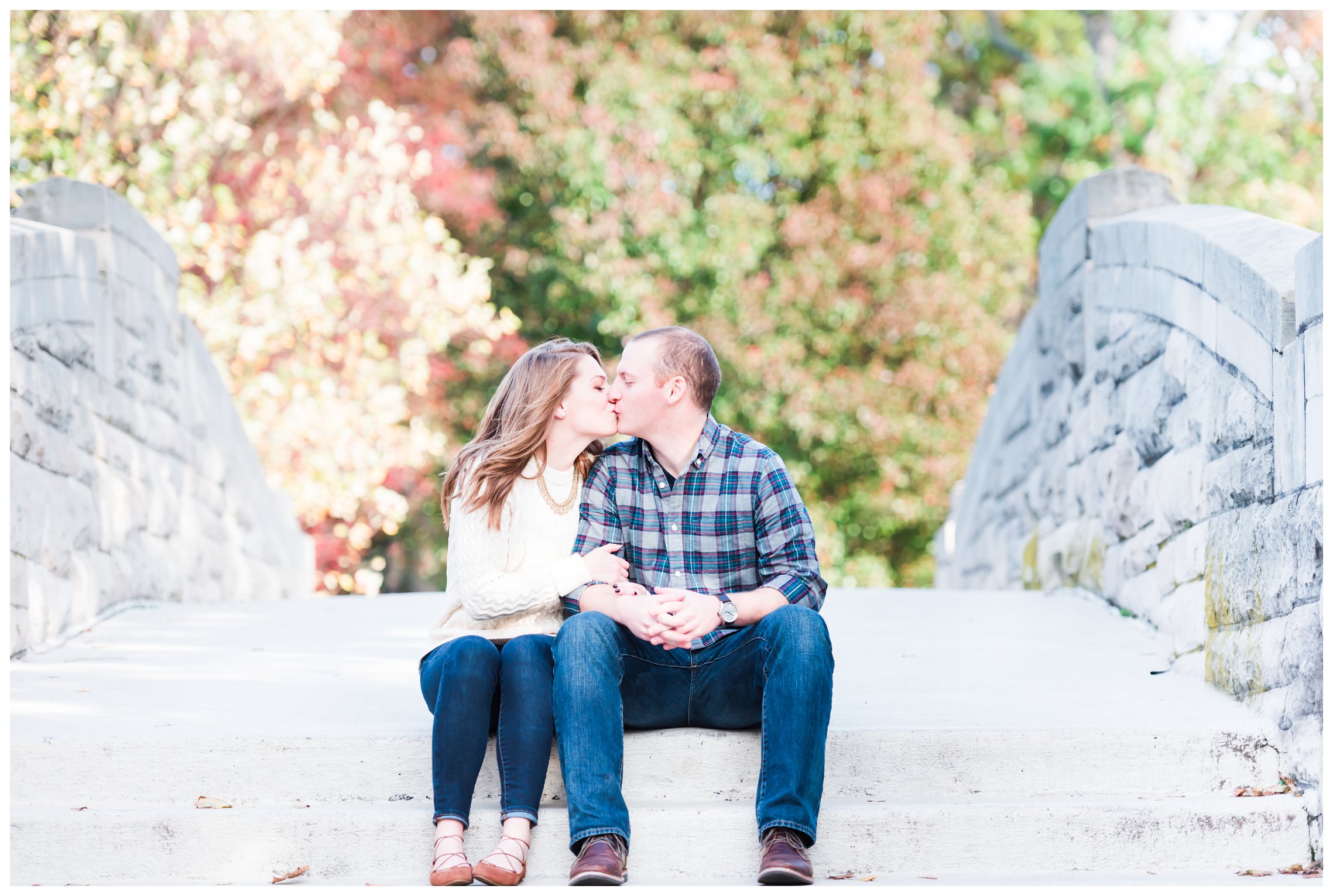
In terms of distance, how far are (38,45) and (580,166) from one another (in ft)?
13.7

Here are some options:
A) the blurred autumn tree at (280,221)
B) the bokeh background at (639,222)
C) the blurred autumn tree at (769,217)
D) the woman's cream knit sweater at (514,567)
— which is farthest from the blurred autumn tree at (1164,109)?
the woman's cream knit sweater at (514,567)

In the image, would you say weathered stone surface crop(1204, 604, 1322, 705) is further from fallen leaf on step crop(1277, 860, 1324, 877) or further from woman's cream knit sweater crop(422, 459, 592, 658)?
woman's cream knit sweater crop(422, 459, 592, 658)

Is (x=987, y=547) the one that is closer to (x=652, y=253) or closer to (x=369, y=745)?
(x=652, y=253)

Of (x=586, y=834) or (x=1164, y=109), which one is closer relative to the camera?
(x=586, y=834)

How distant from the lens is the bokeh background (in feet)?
28.7

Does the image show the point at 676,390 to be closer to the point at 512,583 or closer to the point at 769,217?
the point at 512,583

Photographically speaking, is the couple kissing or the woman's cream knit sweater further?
the woman's cream knit sweater

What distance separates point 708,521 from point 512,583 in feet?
1.58

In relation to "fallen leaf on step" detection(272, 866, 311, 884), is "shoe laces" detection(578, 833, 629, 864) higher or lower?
higher

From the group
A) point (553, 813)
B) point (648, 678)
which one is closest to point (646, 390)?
point (648, 678)

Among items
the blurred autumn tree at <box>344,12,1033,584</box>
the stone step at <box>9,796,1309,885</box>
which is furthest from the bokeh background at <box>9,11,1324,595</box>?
the stone step at <box>9,796,1309,885</box>

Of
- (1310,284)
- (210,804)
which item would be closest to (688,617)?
(210,804)

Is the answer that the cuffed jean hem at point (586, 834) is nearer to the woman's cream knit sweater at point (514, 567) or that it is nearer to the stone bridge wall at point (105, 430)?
the woman's cream knit sweater at point (514, 567)

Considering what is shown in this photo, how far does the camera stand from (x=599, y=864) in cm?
238
